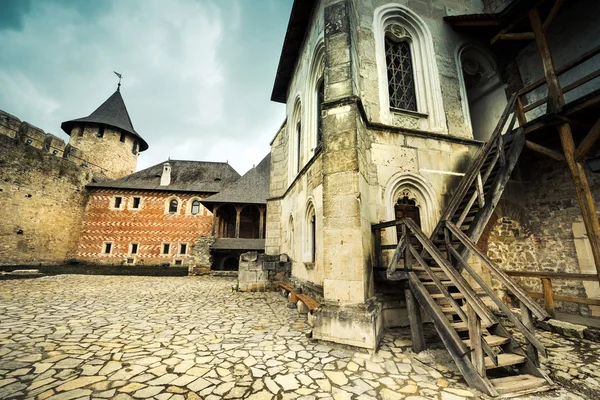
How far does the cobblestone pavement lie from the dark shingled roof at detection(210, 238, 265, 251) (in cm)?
1018

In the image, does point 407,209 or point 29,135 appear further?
point 29,135

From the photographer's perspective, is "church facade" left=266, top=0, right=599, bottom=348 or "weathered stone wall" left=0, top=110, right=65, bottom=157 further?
"weathered stone wall" left=0, top=110, right=65, bottom=157

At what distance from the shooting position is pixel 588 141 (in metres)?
4.41

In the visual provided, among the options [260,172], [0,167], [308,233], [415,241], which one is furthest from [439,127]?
[0,167]

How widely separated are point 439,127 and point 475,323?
15.9ft

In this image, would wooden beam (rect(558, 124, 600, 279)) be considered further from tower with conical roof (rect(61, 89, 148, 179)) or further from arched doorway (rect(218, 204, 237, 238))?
tower with conical roof (rect(61, 89, 148, 179))

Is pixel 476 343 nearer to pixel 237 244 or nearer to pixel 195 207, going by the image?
pixel 237 244

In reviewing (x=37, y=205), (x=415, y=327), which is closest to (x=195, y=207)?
(x=37, y=205)

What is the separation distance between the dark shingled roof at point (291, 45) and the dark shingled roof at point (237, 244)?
9.26 metres

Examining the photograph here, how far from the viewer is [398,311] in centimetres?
470

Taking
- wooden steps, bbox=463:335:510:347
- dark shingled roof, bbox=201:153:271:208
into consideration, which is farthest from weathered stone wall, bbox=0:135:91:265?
wooden steps, bbox=463:335:510:347

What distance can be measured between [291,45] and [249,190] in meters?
11.4

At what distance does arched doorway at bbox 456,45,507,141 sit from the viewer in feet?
24.0

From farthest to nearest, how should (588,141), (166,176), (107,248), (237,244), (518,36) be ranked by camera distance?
(166,176), (107,248), (237,244), (518,36), (588,141)
